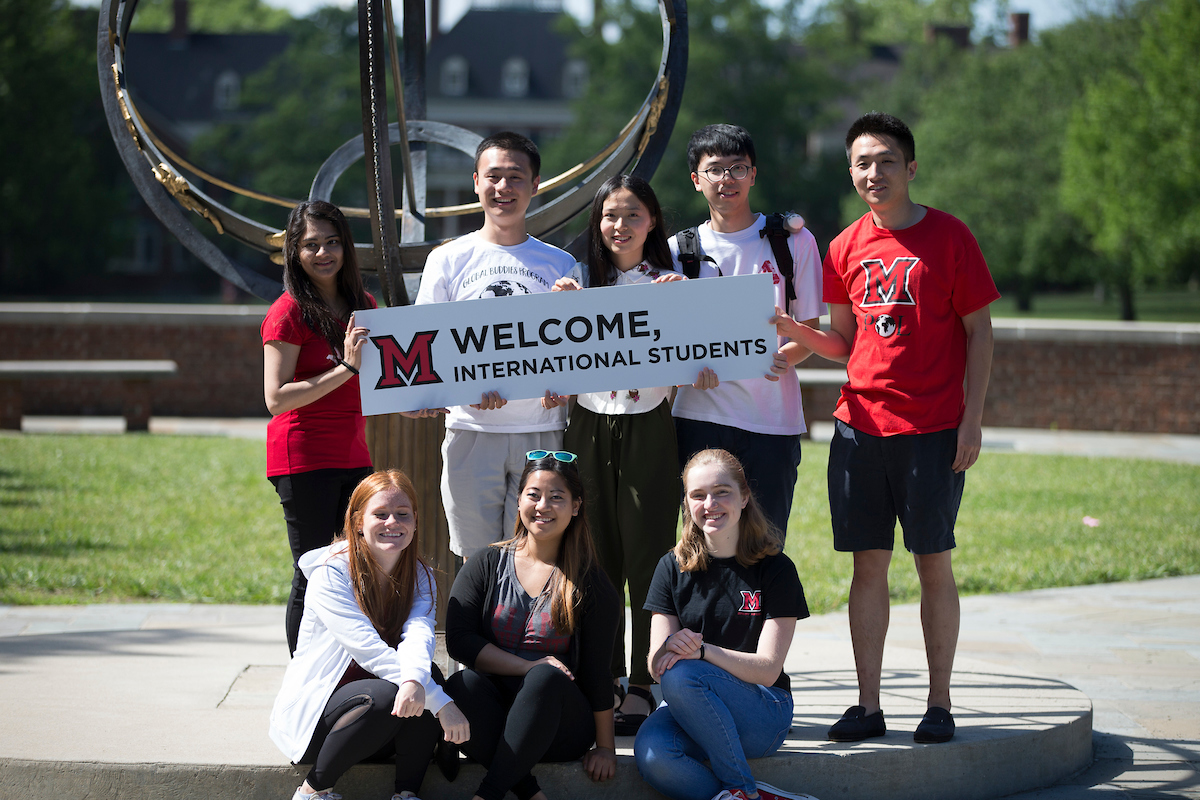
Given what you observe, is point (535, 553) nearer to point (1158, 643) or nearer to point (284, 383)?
point (284, 383)

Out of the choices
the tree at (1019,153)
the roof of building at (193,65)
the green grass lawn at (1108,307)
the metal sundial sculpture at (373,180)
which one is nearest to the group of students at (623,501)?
the metal sundial sculpture at (373,180)

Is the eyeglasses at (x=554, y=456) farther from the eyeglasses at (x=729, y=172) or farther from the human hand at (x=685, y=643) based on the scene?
the eyeglasses at (x=729, y=172)

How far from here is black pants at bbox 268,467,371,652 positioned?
12.2 feet

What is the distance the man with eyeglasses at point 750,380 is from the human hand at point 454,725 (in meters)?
1.15

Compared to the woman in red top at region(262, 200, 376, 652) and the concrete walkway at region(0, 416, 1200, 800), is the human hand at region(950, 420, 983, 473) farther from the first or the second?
the woman in red top at region(262, 200, 376, 652)

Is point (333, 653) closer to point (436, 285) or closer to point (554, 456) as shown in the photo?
point (554, 456)

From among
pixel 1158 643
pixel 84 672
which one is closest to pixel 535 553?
pixel 84 672

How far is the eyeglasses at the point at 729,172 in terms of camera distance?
3609mm

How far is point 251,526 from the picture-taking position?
322 inches

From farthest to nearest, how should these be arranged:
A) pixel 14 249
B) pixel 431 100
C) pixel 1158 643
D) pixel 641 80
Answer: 1. pixel 431 100
2. pixel 641 80
3. pixel 14 249
4. pixel 1158 643

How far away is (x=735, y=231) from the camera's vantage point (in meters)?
3.75

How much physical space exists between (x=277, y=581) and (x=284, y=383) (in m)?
3.35

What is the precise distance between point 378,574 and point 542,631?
52 cm

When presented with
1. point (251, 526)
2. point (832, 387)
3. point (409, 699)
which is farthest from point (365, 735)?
point (832, 387)
